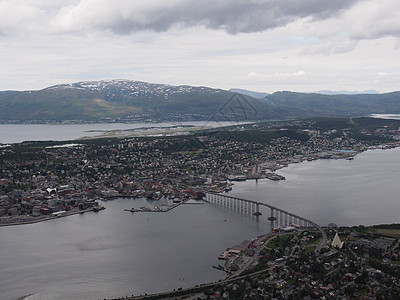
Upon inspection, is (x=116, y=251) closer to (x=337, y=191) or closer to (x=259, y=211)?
(x=259, y=211)

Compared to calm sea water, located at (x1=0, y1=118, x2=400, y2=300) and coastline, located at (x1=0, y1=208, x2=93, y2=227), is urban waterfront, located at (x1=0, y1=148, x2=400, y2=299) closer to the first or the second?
calm sea water, located at (x1=0, y1=118, x2=400, y2=300)

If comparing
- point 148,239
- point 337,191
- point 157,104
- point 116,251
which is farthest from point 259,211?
point 157,104

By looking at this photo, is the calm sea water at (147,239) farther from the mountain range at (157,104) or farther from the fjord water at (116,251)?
the mountain range at (157,104)

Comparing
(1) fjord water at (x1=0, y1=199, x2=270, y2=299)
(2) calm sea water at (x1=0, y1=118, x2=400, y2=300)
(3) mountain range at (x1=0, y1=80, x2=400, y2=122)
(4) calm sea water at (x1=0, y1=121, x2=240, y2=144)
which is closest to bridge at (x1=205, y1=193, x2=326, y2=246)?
(2) calm sea water at (x1=0, y1=118, x2=400, y2=300)

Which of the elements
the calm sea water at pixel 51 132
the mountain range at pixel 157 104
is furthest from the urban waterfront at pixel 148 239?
the mountain range at pixel 157 104

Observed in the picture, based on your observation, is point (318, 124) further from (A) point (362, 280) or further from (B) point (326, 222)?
(A) point (362, 280)
